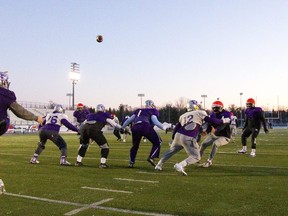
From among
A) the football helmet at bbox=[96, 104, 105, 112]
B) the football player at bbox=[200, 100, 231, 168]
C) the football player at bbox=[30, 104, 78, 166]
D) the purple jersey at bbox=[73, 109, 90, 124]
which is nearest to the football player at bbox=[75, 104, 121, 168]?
the football helmet at bbox=[96, 104, 105, 112]

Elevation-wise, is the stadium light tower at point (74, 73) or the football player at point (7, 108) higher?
the stadium light tower at point (74, 73)

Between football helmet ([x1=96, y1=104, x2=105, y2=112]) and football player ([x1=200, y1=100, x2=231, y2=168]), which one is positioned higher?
football helmet ([x1=96, y1=104, x2=105, y2=112])

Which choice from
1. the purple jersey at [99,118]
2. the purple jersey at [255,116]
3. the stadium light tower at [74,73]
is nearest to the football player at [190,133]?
the purple jersey at [99,118]

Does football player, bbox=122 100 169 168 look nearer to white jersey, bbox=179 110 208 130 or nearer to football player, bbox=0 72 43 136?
white jersey, bbox=179 110 208 130

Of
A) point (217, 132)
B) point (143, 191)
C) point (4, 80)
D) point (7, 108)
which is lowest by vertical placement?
point (143, 191)

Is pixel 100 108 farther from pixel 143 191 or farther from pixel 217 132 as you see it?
pixel 143 191

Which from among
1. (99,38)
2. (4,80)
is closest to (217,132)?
(4,80)

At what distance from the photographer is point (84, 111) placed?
19.5 m

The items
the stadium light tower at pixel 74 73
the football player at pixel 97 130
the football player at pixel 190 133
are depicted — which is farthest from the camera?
the stadium light tower at pixel 74 73

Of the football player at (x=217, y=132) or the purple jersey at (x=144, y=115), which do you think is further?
the football player at (x=217, y=132)

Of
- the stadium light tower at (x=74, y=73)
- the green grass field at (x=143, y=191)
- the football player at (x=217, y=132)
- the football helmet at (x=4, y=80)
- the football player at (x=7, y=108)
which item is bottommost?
the green grass field at (x=143, y=191)

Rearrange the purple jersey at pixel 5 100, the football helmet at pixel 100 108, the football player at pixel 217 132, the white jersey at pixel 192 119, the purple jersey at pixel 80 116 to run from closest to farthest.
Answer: the purple jersey at pixel 5 100 → the white jersey at pixel 192 119 → the football player at pixel 217 132 → the football helmet at pixel 100 108 → the purple jersey at pixel 80 116

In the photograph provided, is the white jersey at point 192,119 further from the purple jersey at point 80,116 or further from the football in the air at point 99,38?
the football in the air at point 99,38

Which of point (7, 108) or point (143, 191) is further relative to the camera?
point (143, 191)
